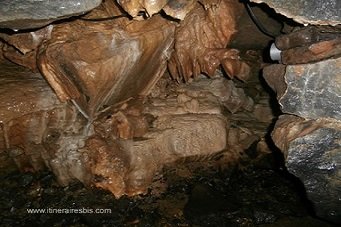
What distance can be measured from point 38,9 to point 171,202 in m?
3.29

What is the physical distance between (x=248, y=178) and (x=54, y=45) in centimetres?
352

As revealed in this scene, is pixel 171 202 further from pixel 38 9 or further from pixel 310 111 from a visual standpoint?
pixel 38 9

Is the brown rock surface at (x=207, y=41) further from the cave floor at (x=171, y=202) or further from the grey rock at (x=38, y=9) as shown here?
the grey rock at (x=38, y=9)

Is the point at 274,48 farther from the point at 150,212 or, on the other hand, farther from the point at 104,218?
the point at 104,218

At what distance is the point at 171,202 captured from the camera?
15.8 ft

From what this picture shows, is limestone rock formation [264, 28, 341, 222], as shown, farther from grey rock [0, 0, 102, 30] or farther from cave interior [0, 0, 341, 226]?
grey rock [0, 0, 102, 30]

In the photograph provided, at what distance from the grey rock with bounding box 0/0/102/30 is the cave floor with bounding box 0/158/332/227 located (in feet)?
9.25

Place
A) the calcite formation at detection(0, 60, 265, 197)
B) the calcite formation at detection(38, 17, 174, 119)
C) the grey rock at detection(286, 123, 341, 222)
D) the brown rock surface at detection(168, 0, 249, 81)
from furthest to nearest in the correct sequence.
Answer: the calcite formation at detection(0, 60, 265, 197), the brown rock surface at detection(168, 0, 249, 81), the calcite formation at detection(38, 17, 174, 119), the grey rock at detection(286, 123, 341, 222)

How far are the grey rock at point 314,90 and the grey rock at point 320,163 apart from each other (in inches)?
7.1

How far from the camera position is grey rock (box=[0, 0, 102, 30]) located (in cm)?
251

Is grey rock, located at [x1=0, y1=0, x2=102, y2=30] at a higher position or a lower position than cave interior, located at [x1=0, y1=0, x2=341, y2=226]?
higher

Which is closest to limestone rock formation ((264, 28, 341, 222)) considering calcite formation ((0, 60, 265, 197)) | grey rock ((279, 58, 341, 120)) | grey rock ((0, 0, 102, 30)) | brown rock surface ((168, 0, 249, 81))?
grey rock ((279, 58, 341, 120))

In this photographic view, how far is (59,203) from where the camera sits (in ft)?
15.3

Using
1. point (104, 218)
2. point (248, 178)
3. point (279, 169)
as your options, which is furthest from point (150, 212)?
point (279, 169)
